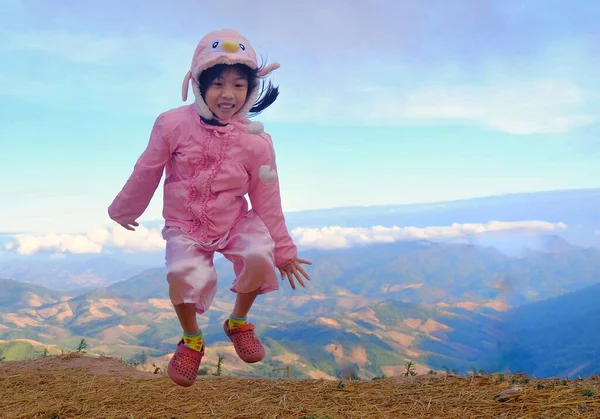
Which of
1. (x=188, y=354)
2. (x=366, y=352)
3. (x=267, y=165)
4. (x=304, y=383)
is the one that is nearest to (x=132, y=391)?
(x=304, y=383)

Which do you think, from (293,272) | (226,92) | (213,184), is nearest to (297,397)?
(293,272)

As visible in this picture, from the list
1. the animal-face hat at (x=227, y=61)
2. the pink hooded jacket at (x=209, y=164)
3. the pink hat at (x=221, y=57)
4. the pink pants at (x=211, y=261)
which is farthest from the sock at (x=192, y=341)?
the pink hat at (x=221, y=57)

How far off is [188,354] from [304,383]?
2773 mm

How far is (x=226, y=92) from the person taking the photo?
14.6 feet

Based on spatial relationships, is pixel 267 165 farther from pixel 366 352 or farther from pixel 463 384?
pixel 366 352

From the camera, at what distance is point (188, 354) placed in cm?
469

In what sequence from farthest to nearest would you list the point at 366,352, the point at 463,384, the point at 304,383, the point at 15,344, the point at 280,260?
the point at 366,352 < the point at 15,344 < the point at 304,383 < the point at 463,384 < the point at 280,260

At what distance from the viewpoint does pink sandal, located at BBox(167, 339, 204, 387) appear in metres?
4.61

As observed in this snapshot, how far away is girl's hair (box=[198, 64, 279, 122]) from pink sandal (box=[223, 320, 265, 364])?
180 cm

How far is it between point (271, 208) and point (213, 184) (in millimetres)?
A: 555

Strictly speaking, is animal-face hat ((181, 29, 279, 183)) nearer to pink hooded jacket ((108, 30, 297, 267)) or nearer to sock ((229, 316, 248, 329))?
pink hooded jacket ((108, 30, 297, 267))

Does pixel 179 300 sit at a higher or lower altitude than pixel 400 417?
higher

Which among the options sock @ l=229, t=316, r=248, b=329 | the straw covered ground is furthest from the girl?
the straw covered ground

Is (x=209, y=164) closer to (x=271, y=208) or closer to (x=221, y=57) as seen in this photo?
(x=271, y=208)
